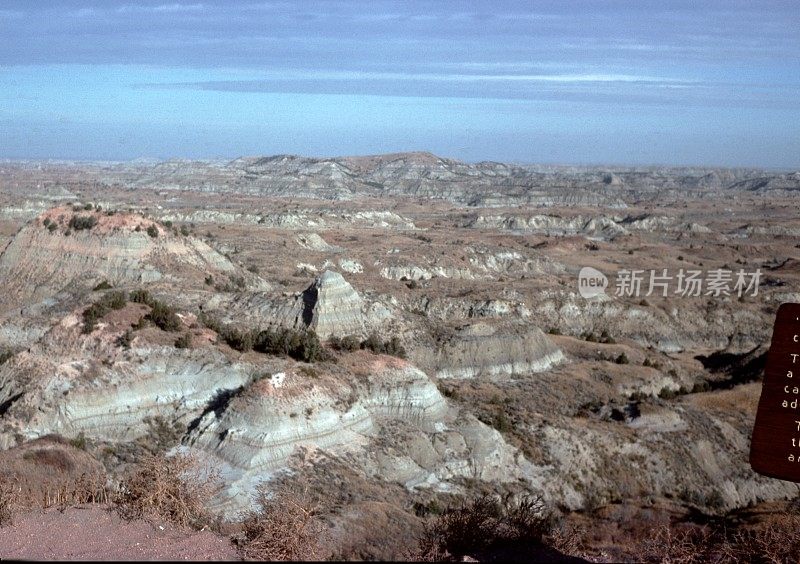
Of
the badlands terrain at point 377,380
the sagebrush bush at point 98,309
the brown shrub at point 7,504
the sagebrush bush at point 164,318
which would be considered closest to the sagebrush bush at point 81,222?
the badlands terrain at point 377,380

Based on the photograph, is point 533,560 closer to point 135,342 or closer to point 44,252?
point 135,342

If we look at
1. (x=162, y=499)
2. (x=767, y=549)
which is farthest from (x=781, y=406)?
(x=162, y=499)

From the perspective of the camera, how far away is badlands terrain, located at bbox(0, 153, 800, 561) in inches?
789

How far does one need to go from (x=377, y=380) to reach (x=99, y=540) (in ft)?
49.9

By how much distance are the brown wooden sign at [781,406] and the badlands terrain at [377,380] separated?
5122 mm

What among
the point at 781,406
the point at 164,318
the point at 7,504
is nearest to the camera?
the point at 781,406

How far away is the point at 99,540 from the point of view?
9.65 m

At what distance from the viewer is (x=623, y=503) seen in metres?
22.2

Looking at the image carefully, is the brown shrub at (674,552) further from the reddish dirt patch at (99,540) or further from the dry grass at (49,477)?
the dry grass at (49,477)

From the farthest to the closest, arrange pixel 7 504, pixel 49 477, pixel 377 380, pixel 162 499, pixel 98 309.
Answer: pixel 98 309, pixel 377 380, pixel 49 477, pixel 162 499, pixel 7 504

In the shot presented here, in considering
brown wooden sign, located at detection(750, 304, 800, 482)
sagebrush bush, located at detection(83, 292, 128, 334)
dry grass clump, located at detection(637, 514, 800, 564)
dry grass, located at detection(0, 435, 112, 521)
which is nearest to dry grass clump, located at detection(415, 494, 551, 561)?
dry grass clump, located at detection(637, 514, 800, 564)

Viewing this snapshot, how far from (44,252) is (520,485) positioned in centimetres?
3681

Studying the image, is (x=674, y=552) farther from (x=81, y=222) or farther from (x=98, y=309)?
(x=81, y=222)

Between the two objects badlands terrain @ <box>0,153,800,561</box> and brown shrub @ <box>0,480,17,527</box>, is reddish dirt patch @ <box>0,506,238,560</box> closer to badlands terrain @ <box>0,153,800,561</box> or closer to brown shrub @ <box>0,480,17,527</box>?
brown shrub @ <box>0,480,17,527</box>
